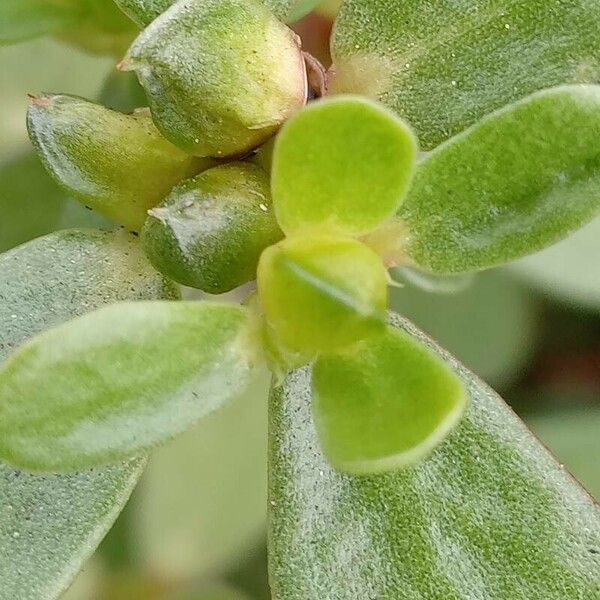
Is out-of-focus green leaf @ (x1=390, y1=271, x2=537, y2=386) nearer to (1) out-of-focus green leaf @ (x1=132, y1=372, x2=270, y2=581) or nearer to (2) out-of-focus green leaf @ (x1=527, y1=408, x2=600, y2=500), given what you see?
(2) out-of-focus green leaf @ (x1=527, y1=408, x2=600, y2=500)

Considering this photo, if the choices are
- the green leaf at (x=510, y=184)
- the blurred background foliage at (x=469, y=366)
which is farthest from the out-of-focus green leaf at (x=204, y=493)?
the green leaf at (x=510, y=184)

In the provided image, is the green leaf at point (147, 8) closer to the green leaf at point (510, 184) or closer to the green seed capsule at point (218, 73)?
the green seed capsule at point (218, 73)

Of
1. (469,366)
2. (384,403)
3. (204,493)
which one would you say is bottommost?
(204,493)

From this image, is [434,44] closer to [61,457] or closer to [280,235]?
[280,235]

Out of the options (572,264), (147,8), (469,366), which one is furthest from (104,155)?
(469,366)

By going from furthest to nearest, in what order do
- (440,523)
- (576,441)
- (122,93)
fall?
(576,441) < (122,93) < (440,523)

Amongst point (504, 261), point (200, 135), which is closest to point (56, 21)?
point (200, 135)

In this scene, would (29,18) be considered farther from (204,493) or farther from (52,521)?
(204,493)
